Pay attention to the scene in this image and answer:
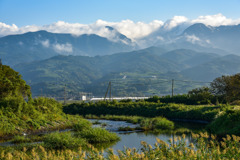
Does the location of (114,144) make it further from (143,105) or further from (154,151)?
(143,105)

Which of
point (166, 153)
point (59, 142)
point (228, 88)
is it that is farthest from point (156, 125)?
point (228, 88)

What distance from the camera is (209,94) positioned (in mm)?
46094

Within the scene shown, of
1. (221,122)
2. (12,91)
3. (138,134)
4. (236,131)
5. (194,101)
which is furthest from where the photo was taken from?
(194,101)

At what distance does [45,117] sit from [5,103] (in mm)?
4219

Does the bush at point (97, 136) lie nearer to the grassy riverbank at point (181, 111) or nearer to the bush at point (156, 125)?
the bush at point (156, 125)

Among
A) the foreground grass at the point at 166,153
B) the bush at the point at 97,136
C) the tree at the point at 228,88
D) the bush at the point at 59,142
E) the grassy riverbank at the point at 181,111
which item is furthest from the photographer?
the tree at the point at 228,88

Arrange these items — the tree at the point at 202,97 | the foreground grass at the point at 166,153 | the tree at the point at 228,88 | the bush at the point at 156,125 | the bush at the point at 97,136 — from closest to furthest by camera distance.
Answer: the foreground grass at the point at 166,153 < the bush at the point at 97,136 < the bush at the point at 156,125 < the tree at the point at 228,88 < the tree at the point at 202,97

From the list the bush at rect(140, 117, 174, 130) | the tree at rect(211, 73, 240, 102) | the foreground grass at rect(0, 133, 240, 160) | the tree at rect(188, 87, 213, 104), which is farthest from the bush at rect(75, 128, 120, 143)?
the tree at rect(188, 87, 213, 104)

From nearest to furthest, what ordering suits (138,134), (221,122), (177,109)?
(221,122) < (138,134) < (177,109)

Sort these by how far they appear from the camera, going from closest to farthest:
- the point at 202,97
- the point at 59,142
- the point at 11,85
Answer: the point at 59,142 → the point at 11,85 → the point at 202,97

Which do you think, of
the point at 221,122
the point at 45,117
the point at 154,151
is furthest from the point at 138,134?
the point at 154,151

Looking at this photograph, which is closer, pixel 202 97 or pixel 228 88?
pixel 228 88

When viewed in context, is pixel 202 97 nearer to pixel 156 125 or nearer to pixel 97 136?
pixel 156 125

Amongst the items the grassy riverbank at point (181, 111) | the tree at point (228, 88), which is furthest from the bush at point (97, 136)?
the tree at point (228, 88)
